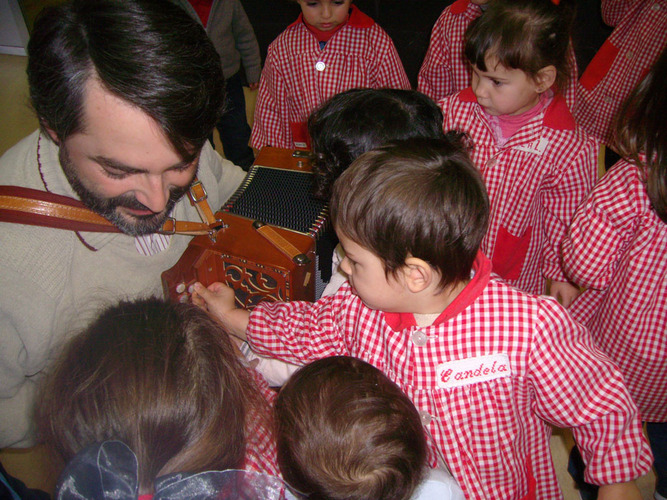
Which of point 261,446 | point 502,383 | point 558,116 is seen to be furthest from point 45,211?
point 558,116

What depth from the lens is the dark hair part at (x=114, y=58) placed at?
913 millimetres

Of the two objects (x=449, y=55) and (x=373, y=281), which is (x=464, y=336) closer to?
(x=373, y=281)

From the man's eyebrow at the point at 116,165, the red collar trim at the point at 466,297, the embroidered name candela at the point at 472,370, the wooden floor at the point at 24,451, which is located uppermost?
the man's eyebrow at the point at 116,165

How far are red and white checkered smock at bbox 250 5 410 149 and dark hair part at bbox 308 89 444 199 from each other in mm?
953

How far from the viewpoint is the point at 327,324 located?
1169 mm

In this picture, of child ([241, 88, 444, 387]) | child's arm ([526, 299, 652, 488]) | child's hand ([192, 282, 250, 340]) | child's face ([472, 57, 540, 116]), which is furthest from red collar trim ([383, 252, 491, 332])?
child's face ([472, 57, 540, 116])

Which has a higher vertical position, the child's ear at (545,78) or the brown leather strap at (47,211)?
the child's ear at (545,78)

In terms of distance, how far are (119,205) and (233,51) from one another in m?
2.03

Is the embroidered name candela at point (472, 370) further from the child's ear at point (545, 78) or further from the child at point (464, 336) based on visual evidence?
the child's ear at point (545, 78)

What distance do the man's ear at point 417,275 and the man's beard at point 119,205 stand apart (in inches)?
24.0

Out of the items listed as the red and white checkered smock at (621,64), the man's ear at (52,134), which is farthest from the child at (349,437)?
the red and white checkered smock at (621,64)

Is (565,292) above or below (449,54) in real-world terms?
below

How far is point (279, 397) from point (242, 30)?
2.52 meters

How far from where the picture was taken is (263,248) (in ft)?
4.11
